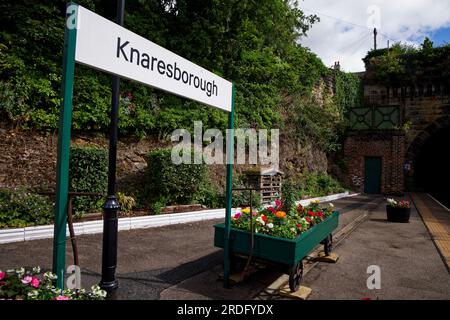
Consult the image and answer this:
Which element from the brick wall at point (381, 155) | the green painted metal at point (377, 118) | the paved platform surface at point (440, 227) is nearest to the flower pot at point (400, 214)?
the paved platform surface at point (440, 227)

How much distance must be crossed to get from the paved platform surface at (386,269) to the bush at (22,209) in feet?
18.0

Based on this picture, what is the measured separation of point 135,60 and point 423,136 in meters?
22.6

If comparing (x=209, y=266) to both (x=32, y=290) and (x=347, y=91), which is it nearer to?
(x=32, y=290)

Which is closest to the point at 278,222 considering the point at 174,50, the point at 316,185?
the point at 174,50

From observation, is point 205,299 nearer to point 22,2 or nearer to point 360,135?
point 22,2

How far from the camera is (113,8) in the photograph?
10375 mm

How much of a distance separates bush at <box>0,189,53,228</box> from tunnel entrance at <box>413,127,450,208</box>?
21957mm

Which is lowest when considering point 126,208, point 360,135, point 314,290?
point 314,290

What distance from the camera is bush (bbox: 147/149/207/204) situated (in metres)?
8.30

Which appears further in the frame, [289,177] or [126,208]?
[289,177]

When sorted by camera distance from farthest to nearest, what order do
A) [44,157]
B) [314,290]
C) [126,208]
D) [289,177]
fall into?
[289,177] < [126,208] < [44,157] < [314,290]

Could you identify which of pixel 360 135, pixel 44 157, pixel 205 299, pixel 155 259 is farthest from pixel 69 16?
pixel 360 135

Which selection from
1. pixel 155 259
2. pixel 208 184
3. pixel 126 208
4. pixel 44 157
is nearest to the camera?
pixel 155 259

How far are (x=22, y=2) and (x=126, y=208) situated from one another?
665 centimetres
